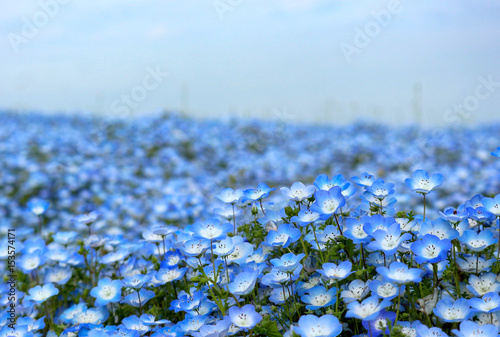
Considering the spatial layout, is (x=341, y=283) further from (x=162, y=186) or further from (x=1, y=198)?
(x=1, y=198)

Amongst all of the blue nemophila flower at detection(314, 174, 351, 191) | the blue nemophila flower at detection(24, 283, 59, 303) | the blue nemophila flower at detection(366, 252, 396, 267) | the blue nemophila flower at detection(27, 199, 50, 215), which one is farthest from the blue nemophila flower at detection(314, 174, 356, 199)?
the blue nemophila flower at detection(27, 199, 50, 215)

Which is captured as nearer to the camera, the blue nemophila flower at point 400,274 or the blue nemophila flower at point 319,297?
the blue nemophila flower at point 400,274

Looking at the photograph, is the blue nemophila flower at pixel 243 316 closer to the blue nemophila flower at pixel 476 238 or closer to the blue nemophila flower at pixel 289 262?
the blue nemophila flower at pixel 289 262

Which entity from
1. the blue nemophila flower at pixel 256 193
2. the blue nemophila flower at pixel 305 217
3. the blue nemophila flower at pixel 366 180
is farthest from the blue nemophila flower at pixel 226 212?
the blue nemophila flower at pixel 366 180

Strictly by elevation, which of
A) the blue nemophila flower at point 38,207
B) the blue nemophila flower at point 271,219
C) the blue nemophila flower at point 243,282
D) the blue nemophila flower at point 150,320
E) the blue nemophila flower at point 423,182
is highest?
the blue nemophila flower at point 423,182

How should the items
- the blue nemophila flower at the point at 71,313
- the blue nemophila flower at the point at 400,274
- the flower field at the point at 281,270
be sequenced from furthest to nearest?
the blue nemophila flower at the point at 71,313 → the flower field at the point at 281,270 → the blue nemophila flower at the point at 400,274
